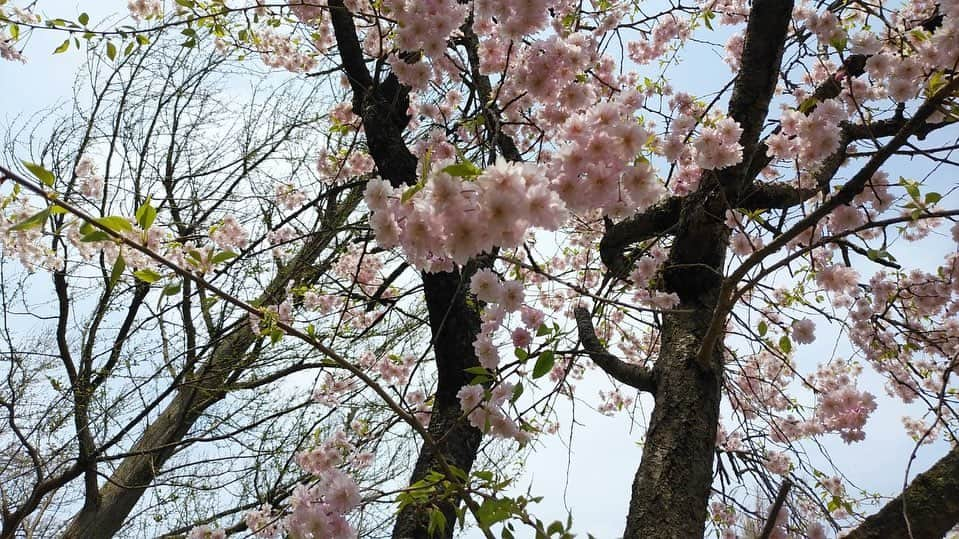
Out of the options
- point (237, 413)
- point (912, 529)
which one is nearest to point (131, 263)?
point (237, 413)

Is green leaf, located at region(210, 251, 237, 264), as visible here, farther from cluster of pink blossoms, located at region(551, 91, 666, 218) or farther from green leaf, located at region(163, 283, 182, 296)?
cluster of pink blossoms, located at region(551, 91, 666, 218)

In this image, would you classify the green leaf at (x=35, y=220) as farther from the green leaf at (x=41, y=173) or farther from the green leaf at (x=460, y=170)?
the green leaf at (x=460, y=170)

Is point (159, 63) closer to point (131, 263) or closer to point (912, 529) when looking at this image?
point (131, 263)

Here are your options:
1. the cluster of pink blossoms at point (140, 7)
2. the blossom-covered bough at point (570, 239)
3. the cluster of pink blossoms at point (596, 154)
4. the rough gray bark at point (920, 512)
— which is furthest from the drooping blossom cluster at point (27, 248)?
the rough gray bark at point (920, 512)

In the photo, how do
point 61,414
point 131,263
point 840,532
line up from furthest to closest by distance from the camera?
1. point 61,414
2. point 131,263
3. point 840,532

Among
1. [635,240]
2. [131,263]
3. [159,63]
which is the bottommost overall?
[635,240]

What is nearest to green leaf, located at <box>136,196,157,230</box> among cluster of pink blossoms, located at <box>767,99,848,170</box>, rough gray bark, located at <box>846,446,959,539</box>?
rough gray bark, located at <box>846,446,959,539</box>

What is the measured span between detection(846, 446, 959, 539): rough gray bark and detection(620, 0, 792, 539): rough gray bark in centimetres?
47

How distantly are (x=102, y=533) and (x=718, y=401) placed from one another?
15.1ft

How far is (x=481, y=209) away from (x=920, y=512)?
129 cm

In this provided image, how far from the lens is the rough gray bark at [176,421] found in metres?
3.96

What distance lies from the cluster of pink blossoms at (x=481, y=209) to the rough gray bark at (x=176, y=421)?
114 inches

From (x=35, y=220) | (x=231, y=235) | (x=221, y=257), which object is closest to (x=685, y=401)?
(x=221, y=257)

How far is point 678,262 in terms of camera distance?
235 cm
